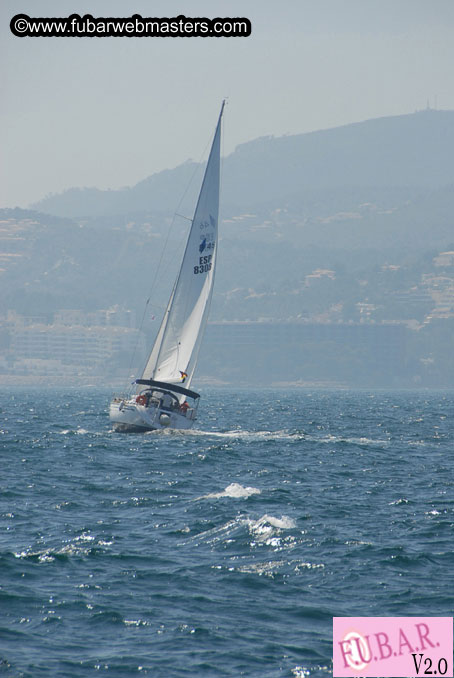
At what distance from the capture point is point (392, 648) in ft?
63.3

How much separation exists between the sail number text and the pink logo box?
44437mm

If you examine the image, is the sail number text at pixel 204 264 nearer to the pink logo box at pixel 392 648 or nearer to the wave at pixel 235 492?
the wave at pixel 235 492

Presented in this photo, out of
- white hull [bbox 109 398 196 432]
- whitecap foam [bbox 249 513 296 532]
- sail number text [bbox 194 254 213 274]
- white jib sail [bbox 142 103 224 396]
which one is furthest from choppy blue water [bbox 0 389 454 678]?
sail number text [bbox 194 254 213 274]

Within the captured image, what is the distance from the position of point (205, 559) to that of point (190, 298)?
3877cm

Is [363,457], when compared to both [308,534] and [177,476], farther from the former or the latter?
[308,534]

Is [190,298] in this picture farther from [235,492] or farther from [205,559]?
[205,559]

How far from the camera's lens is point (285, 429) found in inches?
3095

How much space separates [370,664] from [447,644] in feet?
5.33

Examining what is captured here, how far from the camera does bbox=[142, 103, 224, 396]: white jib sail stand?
63.9 m

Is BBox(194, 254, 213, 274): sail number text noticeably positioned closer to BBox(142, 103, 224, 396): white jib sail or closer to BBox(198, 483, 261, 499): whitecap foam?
BBox(142, 103, 224, 396): white jib sail

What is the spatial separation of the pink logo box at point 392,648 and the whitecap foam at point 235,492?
16005mm

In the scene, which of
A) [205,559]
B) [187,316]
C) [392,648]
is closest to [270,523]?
[205,559]

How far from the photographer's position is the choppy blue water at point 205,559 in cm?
1995

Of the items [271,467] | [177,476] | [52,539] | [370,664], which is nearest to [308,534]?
[52,539]
